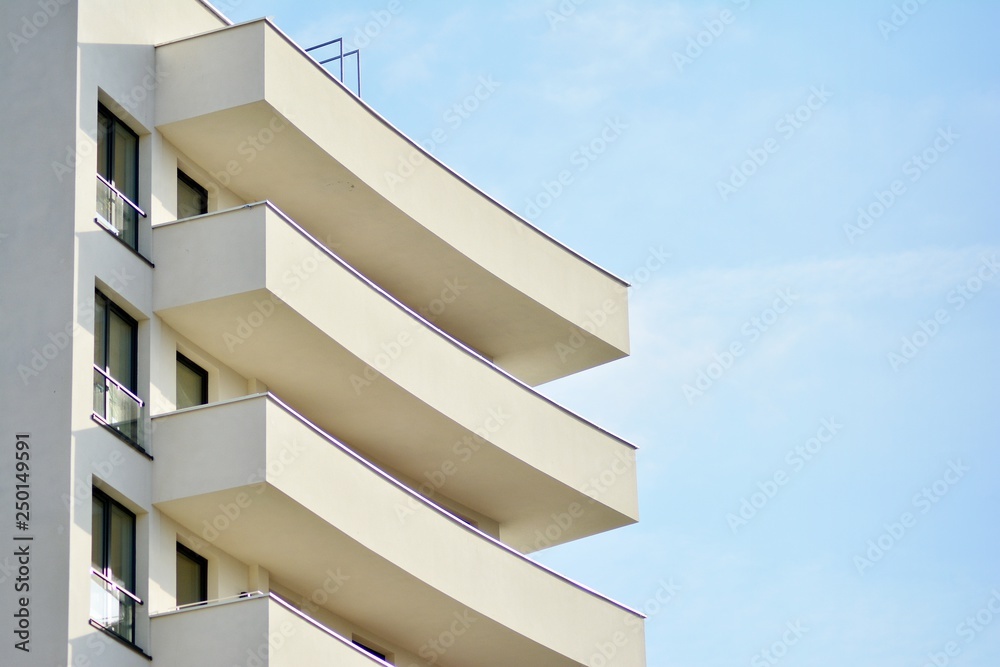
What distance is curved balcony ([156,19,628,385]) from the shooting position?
32750 mm

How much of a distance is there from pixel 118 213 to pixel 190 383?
124 inches

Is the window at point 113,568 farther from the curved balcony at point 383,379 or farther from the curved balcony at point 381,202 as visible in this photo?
the curved balcony at point 381,202

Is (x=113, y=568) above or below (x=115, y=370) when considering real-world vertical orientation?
below

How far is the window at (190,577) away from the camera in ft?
100

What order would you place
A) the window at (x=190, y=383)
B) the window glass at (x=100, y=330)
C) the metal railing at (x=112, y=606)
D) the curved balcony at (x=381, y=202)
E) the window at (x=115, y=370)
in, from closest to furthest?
the metal railing at (x=112, y=606)
the window at (x=115, y=370)
the window glass at (x=100, y=330)
the window at (x=190, y=383)
the curved balcony at (x=381, y=202)

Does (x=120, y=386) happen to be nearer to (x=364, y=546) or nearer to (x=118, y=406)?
(x=118, y=406)

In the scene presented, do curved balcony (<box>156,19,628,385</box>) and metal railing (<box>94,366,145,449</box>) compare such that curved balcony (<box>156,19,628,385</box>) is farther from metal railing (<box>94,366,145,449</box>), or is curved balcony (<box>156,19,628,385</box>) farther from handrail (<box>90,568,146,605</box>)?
handrail (<box>90,568,146,605</box>)

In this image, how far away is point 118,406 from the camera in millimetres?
29578

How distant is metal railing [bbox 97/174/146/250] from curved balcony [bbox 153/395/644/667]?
10.3ft

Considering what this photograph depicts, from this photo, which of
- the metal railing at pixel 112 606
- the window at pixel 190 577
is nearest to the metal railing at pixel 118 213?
the window at pixel 190 577

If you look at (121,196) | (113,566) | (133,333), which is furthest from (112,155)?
(113,566)

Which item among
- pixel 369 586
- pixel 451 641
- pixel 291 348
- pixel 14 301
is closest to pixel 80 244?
pixel 14 301

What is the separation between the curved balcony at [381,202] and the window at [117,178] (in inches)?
37.9

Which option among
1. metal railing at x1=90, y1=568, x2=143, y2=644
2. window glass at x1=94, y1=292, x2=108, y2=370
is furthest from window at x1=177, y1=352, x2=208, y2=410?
metal railing at x1=90, y1=568, x2=143, y2=644
